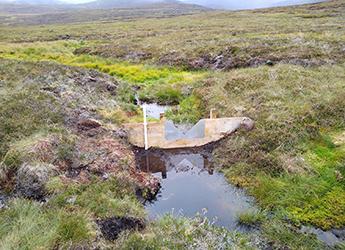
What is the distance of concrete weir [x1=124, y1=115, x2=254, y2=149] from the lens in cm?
1486

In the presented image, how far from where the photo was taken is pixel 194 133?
1583cm

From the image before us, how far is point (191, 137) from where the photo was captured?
615 inches

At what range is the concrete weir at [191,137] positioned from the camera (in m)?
14.9

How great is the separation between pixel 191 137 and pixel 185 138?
50cm

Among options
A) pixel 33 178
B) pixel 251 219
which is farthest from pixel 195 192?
pixel 33 178

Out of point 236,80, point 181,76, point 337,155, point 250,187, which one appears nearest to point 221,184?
point 250,187

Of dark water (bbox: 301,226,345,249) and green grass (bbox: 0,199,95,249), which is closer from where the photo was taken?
green grass (bbox: 0,199,95,249)

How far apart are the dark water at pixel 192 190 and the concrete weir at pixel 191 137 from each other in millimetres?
430

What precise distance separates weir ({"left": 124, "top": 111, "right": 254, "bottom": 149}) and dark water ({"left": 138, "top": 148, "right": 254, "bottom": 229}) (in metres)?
0.43

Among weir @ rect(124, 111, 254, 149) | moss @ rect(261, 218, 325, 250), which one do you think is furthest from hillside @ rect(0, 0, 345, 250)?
weir @ rect(124, 111, 254, 149)

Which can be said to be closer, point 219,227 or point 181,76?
point 219,227

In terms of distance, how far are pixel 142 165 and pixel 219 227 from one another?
15.2 feet

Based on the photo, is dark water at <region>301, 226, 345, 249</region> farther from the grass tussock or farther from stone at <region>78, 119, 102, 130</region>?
stone at <region>78, 119, 102, 130</region>

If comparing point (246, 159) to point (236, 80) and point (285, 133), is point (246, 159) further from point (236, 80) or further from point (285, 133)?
point (236, 80)
